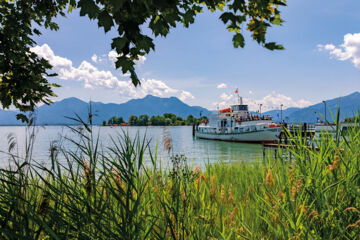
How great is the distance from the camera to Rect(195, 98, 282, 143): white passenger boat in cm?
4913

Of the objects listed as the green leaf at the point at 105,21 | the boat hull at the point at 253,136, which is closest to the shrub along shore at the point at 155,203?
the green leaf at the point at 105,21

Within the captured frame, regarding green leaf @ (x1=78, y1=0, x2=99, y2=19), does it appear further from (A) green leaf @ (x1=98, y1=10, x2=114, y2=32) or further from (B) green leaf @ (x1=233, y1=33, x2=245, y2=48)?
(B) green leaf @ (x1=233, y1=33, x2=245, y2=48)

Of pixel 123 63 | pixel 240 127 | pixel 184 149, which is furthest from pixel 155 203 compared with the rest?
pixel 240 127

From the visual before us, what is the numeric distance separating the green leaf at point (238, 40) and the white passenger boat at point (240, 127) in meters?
44.3

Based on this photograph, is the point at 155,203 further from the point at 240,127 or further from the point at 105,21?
the point at 240,127

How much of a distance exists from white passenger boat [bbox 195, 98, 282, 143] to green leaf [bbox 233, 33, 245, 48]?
44260mm

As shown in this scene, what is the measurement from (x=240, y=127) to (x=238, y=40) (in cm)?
5292

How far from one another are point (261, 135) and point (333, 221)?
161 feet

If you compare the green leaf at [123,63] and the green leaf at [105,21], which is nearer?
the green leaf at [105,21]

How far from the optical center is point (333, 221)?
221cm

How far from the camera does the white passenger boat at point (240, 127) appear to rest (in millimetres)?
49128

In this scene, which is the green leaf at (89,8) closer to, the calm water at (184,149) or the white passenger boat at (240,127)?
the calm water at (184,149)

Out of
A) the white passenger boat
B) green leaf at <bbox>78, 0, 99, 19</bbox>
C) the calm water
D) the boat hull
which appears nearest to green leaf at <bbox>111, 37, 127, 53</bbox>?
green leaf at <bbox>78, 0, 99, 19</bbox>

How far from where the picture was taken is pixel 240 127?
54.9 m
